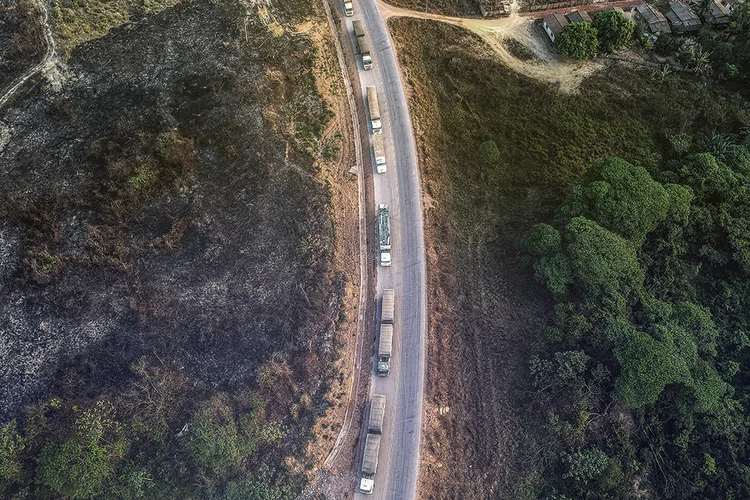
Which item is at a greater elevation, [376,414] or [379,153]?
[379,153]

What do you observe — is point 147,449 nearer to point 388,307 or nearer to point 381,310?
point 381,310

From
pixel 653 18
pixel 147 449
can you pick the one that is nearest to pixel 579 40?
pixel 653 18

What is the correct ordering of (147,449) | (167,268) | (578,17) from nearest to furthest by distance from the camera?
(147,449) < (167,268) < (578,17)

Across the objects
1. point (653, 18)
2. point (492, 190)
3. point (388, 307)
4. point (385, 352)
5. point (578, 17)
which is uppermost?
point (578, 17)

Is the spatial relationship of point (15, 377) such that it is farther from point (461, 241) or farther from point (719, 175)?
point (719, 175)

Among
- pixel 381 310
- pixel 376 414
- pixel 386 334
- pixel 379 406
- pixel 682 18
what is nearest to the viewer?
pixel 376 414

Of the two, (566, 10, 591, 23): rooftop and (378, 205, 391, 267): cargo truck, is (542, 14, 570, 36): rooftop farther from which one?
(378, 205, 391, 267): cargo truck

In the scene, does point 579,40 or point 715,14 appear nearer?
point 579,40
